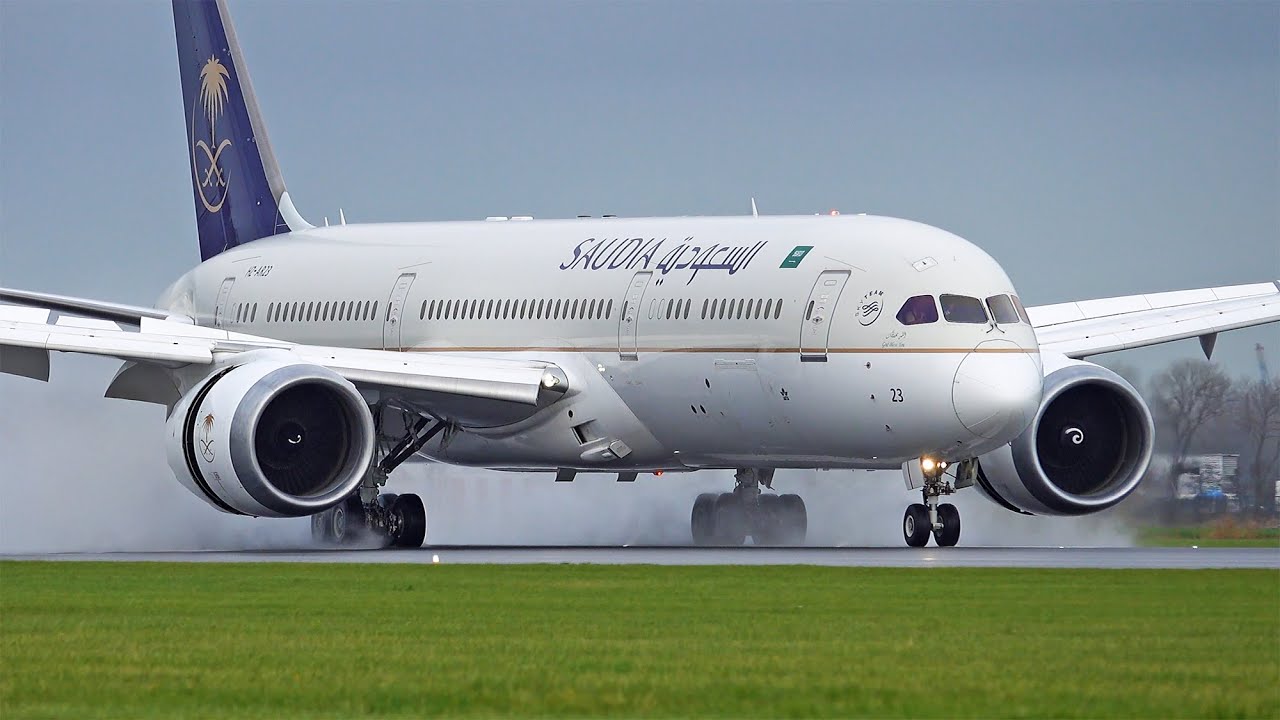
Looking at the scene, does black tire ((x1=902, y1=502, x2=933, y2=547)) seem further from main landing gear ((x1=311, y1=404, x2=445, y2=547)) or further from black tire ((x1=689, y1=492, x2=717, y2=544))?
main landing gear ((x1=311, y1=404, x2=445, y2=547))

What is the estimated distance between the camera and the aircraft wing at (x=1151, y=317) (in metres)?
41.9

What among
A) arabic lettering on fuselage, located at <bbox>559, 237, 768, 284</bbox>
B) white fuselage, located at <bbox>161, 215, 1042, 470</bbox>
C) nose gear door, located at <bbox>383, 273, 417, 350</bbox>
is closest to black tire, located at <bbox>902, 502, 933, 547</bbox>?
white fuselage, located at <bbox>161, 215, 1042, 470</bbox>

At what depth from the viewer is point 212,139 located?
51.6 metres

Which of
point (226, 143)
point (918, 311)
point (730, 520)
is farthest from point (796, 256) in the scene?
point (226, 143)

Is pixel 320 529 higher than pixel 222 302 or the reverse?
the reverse

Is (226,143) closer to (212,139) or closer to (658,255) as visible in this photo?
(212,139)

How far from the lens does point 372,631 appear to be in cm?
2139

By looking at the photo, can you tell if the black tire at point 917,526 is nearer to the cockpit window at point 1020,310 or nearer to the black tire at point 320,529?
the cockpit window at point 1020,310

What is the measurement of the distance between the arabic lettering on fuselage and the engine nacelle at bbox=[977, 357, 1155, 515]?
487cm

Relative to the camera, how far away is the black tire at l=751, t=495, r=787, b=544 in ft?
140

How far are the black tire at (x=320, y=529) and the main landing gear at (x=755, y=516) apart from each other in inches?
247

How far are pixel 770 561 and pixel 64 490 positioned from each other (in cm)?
1632

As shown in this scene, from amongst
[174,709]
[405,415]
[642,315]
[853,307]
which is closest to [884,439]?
[853,307]

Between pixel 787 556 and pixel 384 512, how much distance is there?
27.2 ft
